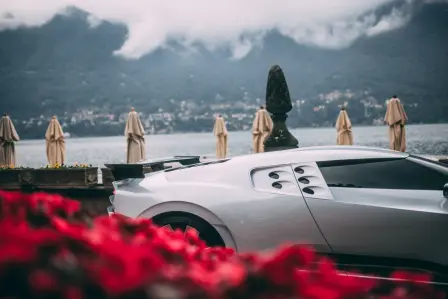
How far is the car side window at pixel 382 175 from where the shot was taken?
14.7 ft

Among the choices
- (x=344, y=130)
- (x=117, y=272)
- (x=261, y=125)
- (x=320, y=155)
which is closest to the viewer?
(x=117, y=272)

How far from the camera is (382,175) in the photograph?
4539 mm

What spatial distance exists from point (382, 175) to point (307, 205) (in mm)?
785

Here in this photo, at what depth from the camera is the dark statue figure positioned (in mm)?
13781

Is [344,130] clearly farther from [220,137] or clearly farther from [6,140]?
[6,140]

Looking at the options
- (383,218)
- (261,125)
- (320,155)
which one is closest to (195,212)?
(320,155)

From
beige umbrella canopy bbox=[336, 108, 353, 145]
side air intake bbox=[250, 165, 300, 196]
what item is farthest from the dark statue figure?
side air intake bbox=[250, 165, 300, 196]

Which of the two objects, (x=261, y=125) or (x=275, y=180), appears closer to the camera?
(x=275, y=180)

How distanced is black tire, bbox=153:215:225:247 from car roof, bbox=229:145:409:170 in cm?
72

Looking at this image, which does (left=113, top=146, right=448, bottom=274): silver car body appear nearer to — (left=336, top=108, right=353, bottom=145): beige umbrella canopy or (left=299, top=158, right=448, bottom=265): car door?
(left=299, top=158, right=448, bottom=265): car door

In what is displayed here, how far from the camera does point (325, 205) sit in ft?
14.0

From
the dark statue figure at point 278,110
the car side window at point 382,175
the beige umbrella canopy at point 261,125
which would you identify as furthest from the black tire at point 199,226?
the beige umbrella canopy at point 261,125

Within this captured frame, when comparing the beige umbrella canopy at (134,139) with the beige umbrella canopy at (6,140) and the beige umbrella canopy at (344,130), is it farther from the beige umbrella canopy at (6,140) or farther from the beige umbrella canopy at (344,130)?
the beige umbrella canopy at (344,130)

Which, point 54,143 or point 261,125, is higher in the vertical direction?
point 261,125
